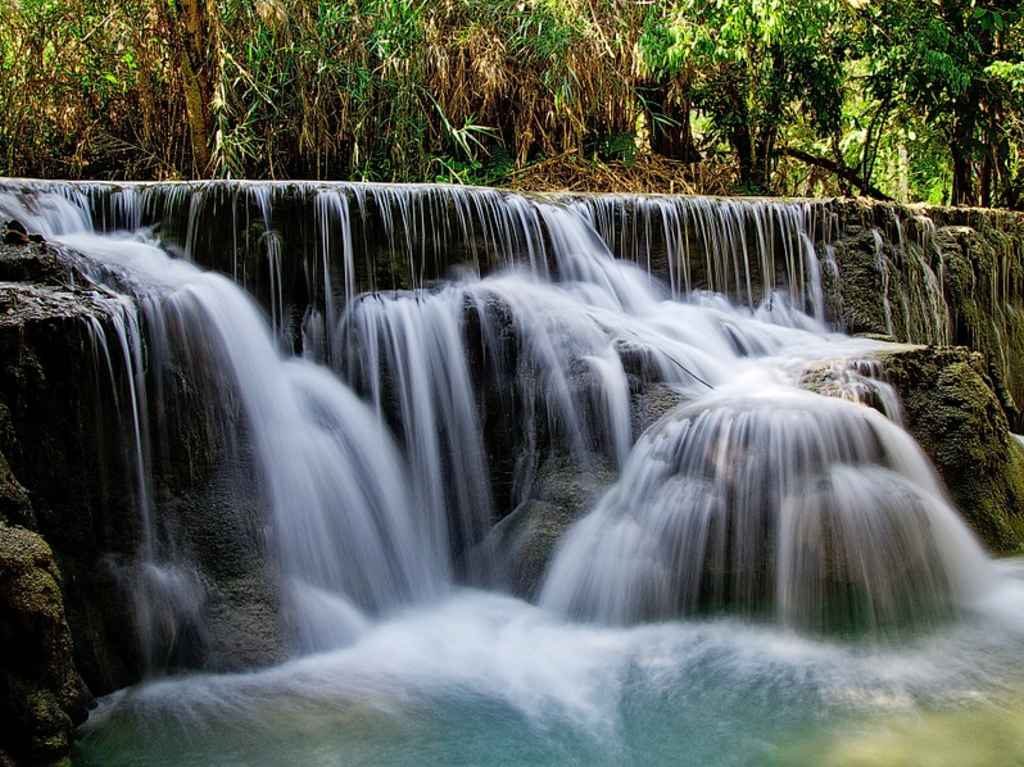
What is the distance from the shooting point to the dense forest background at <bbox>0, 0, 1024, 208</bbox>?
7.67 meters

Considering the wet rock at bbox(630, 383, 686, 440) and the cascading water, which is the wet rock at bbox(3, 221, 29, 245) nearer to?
the cascading water

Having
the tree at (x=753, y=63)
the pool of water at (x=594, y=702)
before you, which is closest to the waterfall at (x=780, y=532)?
the pool of water at (x=594, y=702)

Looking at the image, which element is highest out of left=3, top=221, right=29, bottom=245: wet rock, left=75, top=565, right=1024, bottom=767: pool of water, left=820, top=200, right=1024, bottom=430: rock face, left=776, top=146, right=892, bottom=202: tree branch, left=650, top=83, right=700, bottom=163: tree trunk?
left=650, top=83, right=700, bottom=163: tree trunk

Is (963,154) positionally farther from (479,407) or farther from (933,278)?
(479,407)

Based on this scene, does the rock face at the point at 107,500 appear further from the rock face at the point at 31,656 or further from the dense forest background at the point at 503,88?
the dense forest background at the point at 503,88

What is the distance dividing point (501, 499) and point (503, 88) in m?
5.09

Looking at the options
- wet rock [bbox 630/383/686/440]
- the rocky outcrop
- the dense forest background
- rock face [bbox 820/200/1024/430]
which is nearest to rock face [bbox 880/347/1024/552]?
the rocky outcrop

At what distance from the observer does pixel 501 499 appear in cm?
503

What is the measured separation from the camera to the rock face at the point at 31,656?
2.73 metres

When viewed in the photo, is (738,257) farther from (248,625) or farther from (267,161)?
(248,625)

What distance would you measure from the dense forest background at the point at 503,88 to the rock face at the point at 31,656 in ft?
17.1

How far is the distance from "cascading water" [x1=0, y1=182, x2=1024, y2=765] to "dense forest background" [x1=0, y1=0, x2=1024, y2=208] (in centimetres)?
262

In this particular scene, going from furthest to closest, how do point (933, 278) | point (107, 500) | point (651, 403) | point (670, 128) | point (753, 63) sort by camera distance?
point (753, 63) < point (670, 128) < point (933, 278) < point (651, 403) < point (107, 500)

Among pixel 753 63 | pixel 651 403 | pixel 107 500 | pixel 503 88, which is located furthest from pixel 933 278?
pixel 107 500
